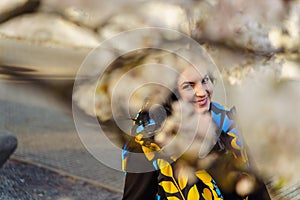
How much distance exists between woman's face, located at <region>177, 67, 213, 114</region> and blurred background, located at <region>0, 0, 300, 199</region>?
121cm

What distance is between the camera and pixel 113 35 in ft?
11.4

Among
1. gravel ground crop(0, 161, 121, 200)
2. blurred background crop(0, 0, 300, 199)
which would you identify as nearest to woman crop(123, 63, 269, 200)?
blurred background crop(0, 0, 300, 199)

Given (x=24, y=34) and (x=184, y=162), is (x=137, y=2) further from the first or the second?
(x=184, y=162)

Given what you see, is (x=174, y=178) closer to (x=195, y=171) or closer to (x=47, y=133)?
(x=195, y=171)

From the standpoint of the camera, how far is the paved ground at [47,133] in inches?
112

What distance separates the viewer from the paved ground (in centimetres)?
284

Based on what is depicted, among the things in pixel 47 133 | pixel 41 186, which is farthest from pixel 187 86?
pixel 47 133

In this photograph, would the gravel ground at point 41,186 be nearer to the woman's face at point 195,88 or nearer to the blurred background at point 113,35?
the blurred background at point 113,35

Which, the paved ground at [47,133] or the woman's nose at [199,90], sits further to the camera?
the paved ground at [47,133]

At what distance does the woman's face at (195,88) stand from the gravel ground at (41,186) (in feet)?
4.81

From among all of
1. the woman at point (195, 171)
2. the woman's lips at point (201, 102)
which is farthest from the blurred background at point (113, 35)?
the woman's lips at point (201, 102)

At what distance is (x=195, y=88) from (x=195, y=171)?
200 mm

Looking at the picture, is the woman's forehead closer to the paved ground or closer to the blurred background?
the blurred background

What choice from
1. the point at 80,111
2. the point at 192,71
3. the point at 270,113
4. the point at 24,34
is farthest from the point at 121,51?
the point at 192,71
